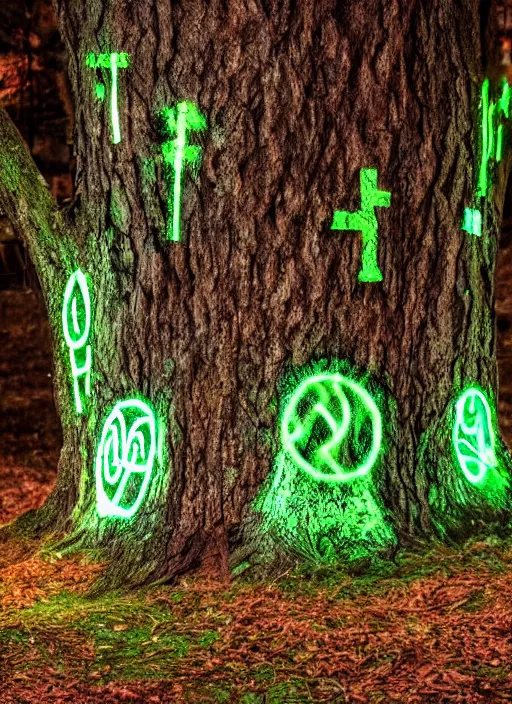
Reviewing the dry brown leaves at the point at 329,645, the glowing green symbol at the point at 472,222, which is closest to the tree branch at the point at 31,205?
the dry brown leaves at the point at 329,645

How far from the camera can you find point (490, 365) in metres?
3.70

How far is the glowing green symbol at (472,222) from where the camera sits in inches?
140

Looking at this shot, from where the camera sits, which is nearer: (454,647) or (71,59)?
(454,647)

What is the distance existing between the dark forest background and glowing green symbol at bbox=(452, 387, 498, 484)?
11.9ft

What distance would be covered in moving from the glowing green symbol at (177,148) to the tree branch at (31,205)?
0.67m

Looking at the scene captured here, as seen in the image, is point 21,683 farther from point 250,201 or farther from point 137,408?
point 250,201

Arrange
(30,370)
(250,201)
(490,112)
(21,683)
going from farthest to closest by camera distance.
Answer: (30,370)
(490,112)
(250,201)
(21,683)

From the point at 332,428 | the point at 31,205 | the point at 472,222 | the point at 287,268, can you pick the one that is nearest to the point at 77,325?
the point at 31,205

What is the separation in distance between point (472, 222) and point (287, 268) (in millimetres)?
809

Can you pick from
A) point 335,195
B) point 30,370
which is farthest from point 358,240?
point 30,370

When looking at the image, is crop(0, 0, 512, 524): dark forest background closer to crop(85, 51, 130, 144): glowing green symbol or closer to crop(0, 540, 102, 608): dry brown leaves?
crop(0, 540, 102, 608): dry brown leaves

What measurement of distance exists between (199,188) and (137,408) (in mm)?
873

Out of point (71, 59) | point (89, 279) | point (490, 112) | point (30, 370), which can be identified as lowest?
point (30, 370)

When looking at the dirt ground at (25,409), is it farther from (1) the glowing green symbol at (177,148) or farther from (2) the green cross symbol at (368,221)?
(2) the green cross symbol at (368,221)
